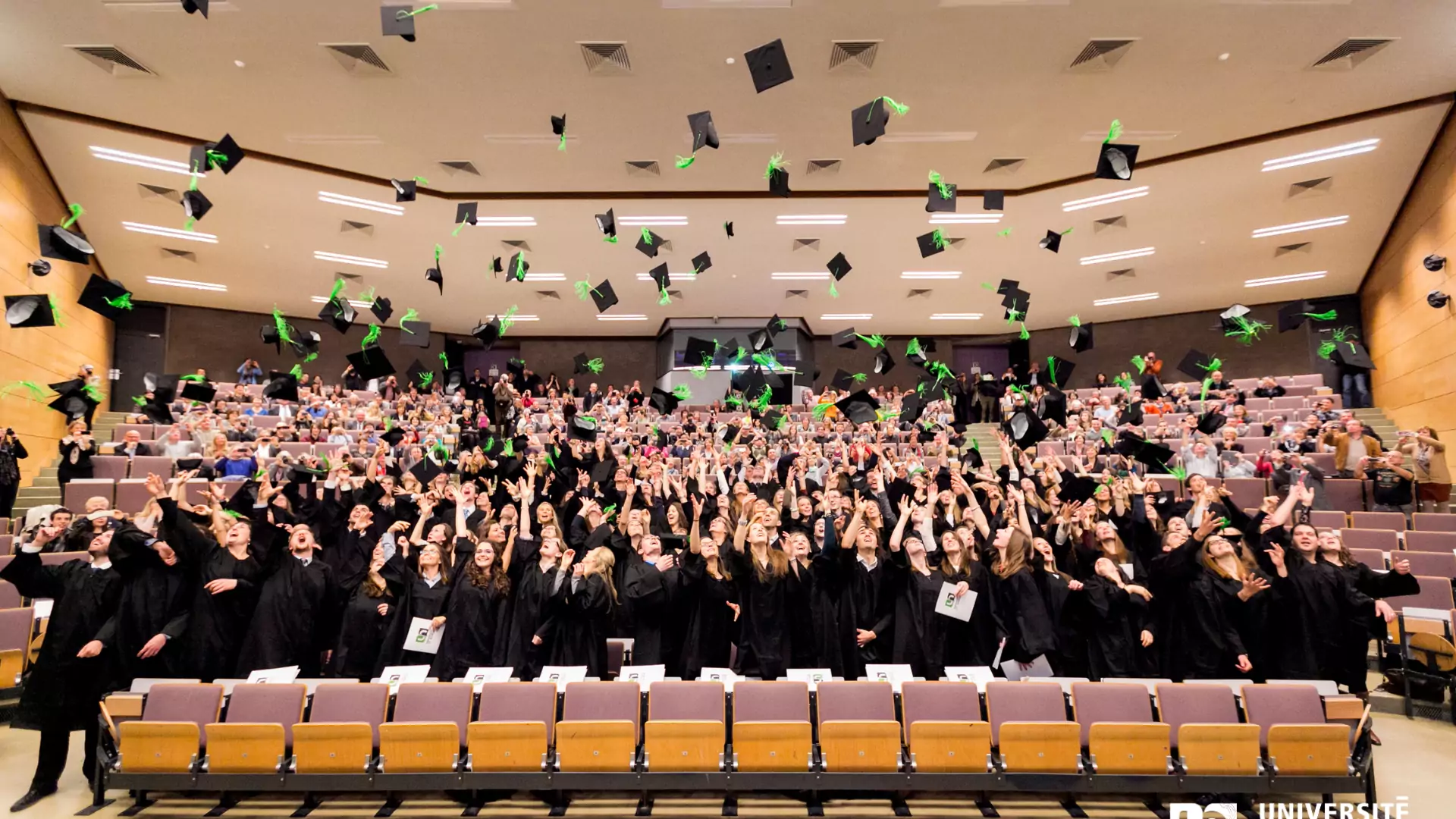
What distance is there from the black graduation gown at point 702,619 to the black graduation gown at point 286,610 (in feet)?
6.71

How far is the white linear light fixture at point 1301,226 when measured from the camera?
40.5 feet

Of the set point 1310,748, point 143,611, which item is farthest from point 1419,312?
point 143,611

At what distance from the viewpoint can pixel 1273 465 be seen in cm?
900

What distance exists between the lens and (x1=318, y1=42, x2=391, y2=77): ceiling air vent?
304 inches

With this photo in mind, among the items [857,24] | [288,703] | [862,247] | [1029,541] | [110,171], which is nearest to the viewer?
[288,703]

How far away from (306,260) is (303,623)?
11.5m

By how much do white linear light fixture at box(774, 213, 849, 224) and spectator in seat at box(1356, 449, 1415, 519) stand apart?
770 cm

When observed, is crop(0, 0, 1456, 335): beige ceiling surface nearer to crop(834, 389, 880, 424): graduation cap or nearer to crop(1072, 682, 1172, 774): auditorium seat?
crop(834, 389, 880, 424): graduation cap

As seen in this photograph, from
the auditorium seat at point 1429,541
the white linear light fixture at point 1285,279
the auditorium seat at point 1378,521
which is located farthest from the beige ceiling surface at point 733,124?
the auditorium seat at point 1429,541

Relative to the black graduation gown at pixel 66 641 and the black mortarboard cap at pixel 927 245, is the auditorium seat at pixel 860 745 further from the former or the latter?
the black mortarboard cap at pixel 927 245

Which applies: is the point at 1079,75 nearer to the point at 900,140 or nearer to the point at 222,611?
the point at 900,140

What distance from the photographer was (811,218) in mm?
12469

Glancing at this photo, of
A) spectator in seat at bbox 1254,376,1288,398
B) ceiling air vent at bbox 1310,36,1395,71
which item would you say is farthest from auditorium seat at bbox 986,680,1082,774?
spectator in seat at bbox 1254,376,1288,398

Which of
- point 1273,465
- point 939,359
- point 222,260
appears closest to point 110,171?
point 222,260
